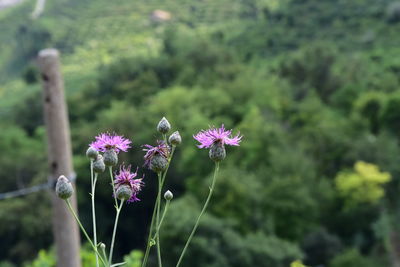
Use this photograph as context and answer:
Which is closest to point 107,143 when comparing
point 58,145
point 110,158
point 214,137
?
point 110,158

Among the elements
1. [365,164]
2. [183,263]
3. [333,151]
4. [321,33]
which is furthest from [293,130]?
[321,33]

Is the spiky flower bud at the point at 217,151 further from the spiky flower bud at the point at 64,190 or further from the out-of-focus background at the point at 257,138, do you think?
the out-of-focus background at the point at 257,138

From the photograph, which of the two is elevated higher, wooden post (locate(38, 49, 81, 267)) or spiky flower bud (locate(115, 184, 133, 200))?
wooden post (locate(38, 49, 81, 267))

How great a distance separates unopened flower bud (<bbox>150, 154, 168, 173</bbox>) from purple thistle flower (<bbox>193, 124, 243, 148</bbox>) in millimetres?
80

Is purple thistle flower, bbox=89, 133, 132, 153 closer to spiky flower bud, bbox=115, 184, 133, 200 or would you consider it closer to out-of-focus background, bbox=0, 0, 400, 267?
spiky flower bud, bbox=115, 184, 133, 200

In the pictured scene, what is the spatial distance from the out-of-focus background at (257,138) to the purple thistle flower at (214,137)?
119 inches

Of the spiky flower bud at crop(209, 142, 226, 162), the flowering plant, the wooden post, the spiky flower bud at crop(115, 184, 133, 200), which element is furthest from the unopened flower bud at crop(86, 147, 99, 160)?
the wooden post

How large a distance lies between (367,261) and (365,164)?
13.9ft

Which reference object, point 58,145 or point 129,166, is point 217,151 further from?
point 58,145

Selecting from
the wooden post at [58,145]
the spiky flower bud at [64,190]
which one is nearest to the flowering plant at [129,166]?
the spiky flower bud at [64,190]

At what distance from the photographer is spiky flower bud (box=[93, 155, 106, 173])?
4.47 ft

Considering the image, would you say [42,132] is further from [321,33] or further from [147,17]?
[147,17]

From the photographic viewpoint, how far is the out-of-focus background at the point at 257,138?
49.5 ft

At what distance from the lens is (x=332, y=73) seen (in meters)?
28.7
